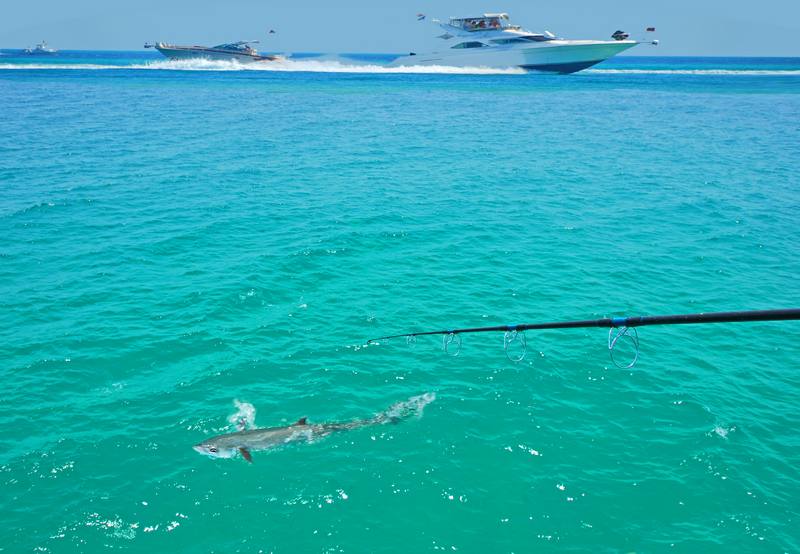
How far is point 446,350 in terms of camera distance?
21.7 meters

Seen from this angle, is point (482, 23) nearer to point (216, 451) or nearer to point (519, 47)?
point (519, 47)

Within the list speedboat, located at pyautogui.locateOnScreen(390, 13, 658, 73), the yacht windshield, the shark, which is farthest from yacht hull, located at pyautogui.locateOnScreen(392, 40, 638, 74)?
the shark

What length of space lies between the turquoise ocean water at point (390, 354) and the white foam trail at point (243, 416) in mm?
287

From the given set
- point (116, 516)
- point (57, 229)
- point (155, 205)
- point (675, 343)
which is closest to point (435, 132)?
point (155, 205)

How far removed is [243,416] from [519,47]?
147m

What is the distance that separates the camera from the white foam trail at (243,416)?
671 inches

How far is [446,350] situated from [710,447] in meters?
9.49

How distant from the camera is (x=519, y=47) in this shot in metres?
144

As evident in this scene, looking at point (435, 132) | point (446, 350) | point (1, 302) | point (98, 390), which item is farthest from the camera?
point (435, 132)

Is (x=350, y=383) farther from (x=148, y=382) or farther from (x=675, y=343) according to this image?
(x=675, y=343)

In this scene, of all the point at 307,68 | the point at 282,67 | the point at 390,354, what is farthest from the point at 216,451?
the point at 282,67

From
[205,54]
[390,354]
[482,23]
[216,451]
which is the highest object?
[482,23]

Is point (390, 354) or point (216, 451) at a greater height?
point (390, 354)

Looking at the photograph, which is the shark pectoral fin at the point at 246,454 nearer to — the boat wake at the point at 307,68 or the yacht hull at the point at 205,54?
the boat wake at the point at 307,68
